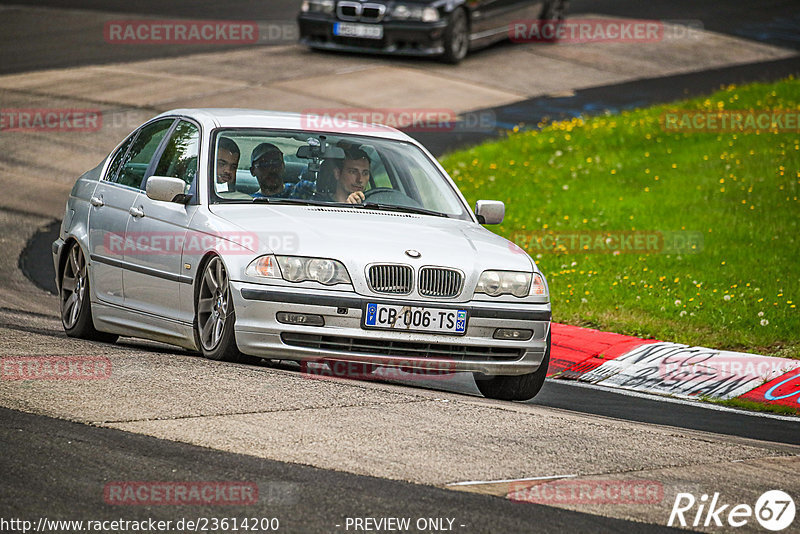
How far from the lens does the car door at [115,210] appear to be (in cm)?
855

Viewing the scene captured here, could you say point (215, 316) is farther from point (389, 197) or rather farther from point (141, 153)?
point (141, 153)

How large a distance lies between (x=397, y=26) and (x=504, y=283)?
15739 millimetres

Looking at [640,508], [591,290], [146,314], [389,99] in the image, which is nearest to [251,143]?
[146,314]

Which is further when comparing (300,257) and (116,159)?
(116,159)

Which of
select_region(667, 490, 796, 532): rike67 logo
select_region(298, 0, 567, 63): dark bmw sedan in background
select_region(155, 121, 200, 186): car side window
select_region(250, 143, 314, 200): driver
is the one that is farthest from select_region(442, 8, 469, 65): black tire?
select_region(667, 490, 796, 532): rike67 logo

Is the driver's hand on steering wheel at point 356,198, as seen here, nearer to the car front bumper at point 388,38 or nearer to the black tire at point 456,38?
the car front bumper at point 388,38

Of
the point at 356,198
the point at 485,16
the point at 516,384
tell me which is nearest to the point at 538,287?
the point at 516,384

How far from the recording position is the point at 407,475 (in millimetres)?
5426

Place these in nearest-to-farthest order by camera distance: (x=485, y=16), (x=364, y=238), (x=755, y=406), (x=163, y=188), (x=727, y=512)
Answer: (x=727, y=512)
(x=364, y=238)
(x=163, y=188)
(x=755, y=406)
(x=485, y=16)

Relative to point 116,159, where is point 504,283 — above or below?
below

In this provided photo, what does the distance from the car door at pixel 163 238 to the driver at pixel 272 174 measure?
0.38m

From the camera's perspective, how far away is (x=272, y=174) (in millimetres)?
8219

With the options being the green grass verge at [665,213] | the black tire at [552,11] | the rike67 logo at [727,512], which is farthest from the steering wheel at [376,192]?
the black tire at [552,11]

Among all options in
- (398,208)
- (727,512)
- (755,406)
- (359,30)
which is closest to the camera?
(727,512)
